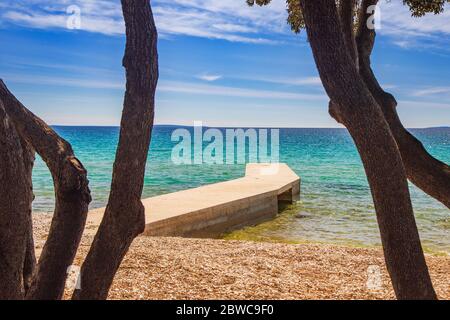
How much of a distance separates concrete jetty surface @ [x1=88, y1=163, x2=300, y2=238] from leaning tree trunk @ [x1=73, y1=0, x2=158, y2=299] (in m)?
7.01

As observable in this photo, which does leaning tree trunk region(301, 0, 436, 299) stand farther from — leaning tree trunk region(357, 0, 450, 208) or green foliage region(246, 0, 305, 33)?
green foliage region(246, 0, 305, 33)

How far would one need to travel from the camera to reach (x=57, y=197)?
3.34m

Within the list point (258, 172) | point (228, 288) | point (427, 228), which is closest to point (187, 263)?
point (228, 288)

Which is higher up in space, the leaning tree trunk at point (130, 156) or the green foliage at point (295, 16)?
the green foliage at point (295, 16)

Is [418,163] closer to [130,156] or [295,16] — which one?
[130,156]

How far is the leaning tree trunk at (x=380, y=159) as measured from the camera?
3.18 metres

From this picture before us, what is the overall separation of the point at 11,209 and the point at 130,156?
75 centimetres

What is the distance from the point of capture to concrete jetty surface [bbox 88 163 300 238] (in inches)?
442

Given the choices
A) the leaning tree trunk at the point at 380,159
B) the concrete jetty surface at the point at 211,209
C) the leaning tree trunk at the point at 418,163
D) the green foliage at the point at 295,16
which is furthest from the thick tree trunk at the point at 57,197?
the concrete jetty surface at the point at 211,209

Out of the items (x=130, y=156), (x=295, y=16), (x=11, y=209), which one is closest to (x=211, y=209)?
(x=295, y=16)

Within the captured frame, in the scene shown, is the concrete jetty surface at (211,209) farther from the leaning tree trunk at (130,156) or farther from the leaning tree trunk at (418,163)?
the leaning tree trunk at (418,163)

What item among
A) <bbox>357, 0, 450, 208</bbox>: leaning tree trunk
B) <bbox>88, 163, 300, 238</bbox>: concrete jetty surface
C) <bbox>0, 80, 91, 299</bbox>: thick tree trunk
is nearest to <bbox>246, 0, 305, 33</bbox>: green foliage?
<bbox>357, 0, 450, 208</bbox>: leaning tree trunk

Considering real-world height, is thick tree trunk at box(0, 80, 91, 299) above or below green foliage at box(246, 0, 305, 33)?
below

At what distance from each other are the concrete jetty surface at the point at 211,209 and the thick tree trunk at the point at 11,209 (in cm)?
736
